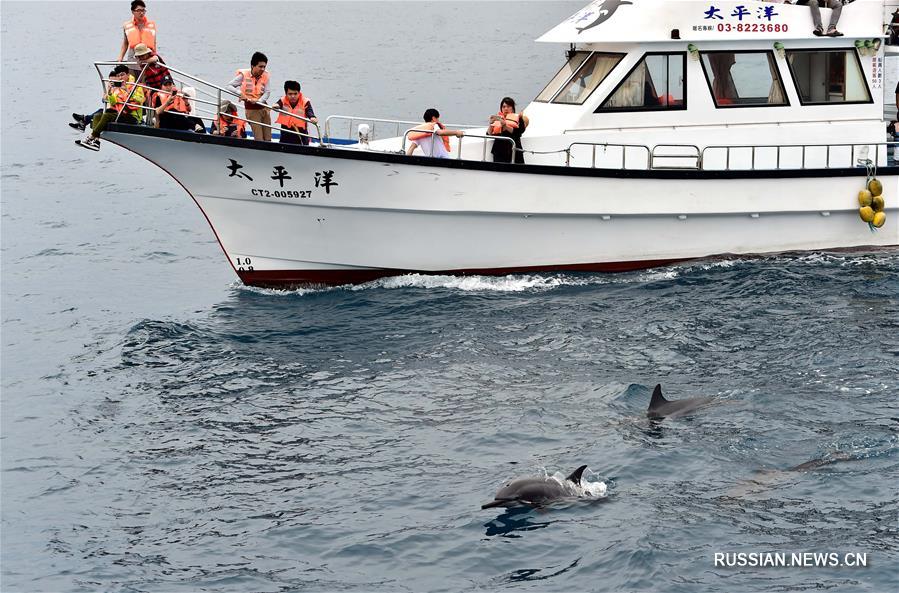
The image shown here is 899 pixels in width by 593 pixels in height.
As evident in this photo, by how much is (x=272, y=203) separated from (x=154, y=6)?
3728 inches

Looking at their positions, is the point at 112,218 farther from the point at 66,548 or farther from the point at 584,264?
the point at 66,548

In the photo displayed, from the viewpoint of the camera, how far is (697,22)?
19.2m

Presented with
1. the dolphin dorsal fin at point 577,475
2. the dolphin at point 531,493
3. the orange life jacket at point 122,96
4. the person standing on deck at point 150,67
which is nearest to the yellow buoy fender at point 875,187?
the dolphin dorsal fin at point 577,475

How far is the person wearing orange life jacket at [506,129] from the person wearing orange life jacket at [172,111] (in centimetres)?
452

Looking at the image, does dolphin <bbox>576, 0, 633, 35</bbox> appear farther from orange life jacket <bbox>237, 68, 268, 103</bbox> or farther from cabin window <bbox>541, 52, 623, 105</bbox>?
orange life jacket <bbox>237, 68, 268, 103</bbox>

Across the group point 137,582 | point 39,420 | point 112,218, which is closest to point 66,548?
point 137,582

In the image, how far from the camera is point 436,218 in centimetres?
1864

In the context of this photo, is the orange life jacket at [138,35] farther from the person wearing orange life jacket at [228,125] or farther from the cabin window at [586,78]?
the cabin window at [586,78]

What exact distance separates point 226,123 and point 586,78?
19.5 ft

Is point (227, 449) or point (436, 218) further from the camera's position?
point (436, 218)

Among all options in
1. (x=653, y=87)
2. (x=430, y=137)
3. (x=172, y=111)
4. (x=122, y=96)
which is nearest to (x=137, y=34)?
(x=122, y=96)

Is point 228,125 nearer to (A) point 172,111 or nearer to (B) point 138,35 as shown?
(A) point 172,111

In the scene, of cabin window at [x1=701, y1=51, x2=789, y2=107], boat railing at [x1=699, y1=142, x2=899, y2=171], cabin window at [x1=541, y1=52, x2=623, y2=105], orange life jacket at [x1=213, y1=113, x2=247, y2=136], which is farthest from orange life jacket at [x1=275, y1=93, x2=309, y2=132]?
cabin window at [x1=701, y1=51, x2=789, y2=107]

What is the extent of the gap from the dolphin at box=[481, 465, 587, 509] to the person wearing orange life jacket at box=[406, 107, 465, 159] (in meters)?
7.29
